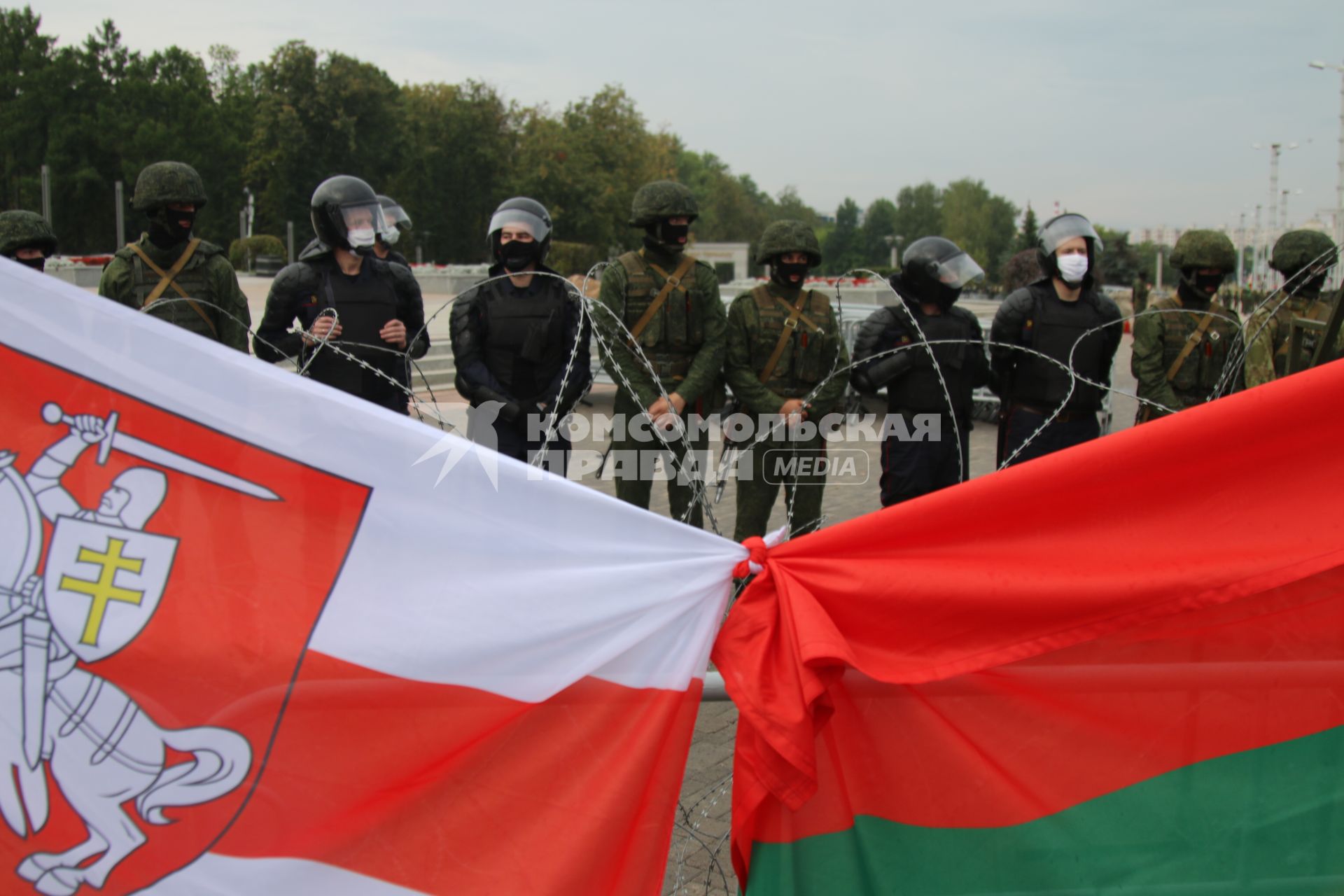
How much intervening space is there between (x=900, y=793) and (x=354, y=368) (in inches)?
179

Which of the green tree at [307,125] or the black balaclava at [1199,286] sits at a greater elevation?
the green tree at [307,125]

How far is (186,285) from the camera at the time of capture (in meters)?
6.17

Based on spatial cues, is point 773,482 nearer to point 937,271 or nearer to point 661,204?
point 937,271

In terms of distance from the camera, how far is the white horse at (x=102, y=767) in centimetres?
208

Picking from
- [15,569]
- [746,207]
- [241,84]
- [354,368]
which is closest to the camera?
[15,569]

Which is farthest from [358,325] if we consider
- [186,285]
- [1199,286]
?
[1199,286]

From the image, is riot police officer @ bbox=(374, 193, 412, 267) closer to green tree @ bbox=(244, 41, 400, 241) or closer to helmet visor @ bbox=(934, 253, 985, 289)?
helmet visor @ bbox=(934, 253, 985, 289)

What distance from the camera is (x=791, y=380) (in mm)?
6262

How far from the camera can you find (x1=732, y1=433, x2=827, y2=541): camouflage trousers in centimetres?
630

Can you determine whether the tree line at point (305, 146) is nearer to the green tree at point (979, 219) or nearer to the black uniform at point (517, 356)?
the black uniform at point (517, 356)

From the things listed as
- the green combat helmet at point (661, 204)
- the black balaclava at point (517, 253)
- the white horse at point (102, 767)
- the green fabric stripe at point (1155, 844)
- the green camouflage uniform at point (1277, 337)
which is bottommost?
the green fabric stripe at point (1155, 844)

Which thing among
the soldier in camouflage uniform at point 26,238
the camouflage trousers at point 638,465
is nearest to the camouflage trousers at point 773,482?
the camouflage trousers at point 638,465

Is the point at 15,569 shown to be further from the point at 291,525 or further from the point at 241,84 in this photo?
the point at 241,84

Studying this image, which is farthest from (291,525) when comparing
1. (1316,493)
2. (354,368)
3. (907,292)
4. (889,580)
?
(907,292)
